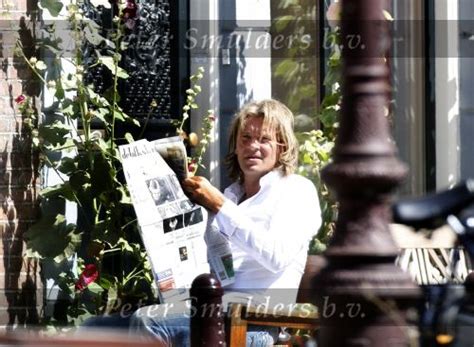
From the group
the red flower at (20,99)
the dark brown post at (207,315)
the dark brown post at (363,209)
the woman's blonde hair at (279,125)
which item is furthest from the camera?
the red flower at (20,99)

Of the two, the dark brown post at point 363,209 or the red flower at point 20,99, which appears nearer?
the dark brown post at point 363,209

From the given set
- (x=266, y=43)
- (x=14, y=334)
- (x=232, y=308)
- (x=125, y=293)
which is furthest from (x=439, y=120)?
(x=14, y=334)

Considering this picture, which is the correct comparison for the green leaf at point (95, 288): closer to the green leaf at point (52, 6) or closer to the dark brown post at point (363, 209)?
the green leaf at point (52, 6)

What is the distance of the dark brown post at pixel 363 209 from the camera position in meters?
2.82

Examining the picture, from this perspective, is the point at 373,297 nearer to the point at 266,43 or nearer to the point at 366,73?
the point at 366,73

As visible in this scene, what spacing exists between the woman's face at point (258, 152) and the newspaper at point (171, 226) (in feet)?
0.96

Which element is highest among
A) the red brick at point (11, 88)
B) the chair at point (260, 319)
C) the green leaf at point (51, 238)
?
the red brick at point (11, 88)

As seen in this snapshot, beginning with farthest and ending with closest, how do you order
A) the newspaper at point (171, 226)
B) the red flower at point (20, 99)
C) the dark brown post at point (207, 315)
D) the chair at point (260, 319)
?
1. the red flower at point (20, 99)
2. the newspaper at point (171, 226)
3. the chair at point (260, 319)
4. the dark brown post at point (207, 315)

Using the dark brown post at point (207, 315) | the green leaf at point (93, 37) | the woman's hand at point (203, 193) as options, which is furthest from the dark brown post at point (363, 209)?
the green leaf at point (93, 37)

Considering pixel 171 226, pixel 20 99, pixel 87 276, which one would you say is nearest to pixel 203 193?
pixel 171 226

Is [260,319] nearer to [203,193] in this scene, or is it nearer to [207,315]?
[207,315]

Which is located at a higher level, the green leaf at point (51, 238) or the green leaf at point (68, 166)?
the green leaf at point (68, 166)

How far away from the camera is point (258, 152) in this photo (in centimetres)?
532

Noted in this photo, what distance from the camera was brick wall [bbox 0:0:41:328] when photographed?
21.1 ft
